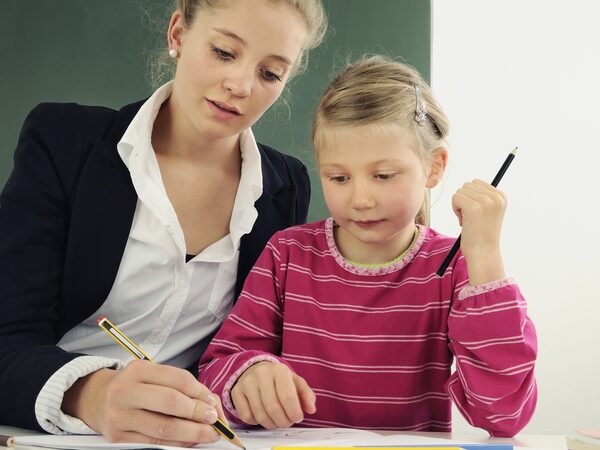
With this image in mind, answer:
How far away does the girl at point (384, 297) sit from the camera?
1.06m

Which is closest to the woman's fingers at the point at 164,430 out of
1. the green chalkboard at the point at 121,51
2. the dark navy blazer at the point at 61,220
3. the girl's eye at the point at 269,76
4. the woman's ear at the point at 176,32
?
the dark navy blazer at the point at 61,220

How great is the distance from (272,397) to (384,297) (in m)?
0.33

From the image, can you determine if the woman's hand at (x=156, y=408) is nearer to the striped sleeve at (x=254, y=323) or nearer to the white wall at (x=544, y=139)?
the striped sleeve at (x=254, y=323)

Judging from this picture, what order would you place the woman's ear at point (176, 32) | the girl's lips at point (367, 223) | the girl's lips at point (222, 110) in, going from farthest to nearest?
1. the woman's ear at point (176, 32)
2. the girl's lips at point (222, 110)
3. the girl's lips at point (367, 223)

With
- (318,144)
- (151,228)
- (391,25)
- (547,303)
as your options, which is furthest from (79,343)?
(547,303)

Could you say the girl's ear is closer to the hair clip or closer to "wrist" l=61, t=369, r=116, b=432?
the hair clip

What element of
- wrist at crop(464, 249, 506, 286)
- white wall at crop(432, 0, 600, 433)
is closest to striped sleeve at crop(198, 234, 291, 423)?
wrist at crop(464, 249, 506, 286)

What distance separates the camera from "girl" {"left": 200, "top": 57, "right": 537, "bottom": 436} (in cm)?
106

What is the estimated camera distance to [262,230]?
4.89 ft

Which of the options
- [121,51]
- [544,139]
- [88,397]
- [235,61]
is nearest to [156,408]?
[88,397]

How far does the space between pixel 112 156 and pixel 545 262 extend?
1730mm

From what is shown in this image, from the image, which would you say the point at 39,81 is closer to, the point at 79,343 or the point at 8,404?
the point at 79,343

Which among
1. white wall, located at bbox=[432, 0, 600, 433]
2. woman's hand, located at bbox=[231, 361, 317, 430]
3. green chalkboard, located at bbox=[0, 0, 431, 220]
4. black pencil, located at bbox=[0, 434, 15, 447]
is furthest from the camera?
white wall, located at bbox=[432, 0, 600, 433]

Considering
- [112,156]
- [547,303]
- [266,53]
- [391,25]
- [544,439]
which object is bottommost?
[544,439]
